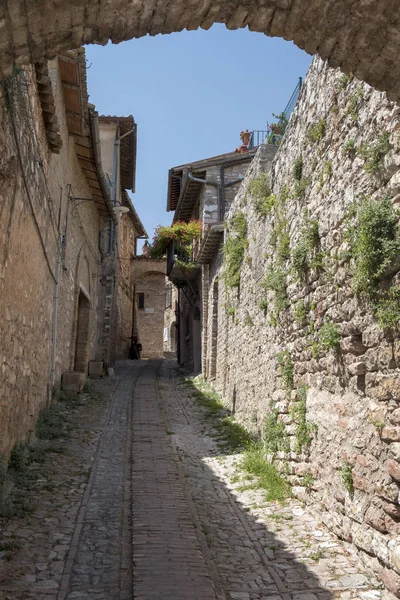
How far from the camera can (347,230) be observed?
4.83 meters

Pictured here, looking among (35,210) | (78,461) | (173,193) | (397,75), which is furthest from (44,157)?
(173,193)

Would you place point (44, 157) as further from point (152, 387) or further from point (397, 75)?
point (152, 387)

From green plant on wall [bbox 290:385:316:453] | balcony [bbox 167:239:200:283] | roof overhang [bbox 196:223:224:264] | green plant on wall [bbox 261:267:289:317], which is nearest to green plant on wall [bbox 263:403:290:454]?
green plant on wall [bbox 290:385:316:453]

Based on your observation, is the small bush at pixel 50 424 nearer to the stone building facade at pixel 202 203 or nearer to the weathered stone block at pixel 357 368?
the weathered stone block at pixel 357 368

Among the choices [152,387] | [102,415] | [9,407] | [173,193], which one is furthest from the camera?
[173,193]

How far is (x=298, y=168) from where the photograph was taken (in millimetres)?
6652

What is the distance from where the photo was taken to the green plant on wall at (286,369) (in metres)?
6.50

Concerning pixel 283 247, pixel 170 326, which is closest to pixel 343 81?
pixel 283 247

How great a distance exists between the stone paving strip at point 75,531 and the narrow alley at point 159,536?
0.01m

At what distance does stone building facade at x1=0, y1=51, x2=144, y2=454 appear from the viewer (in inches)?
218

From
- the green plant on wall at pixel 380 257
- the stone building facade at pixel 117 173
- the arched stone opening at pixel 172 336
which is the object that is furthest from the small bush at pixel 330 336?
the arched stone opening at pixel 172 336

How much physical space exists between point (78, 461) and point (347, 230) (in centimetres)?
449

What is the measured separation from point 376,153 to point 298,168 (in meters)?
2.42

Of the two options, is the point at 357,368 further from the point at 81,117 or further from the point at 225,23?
the point at 81,117
